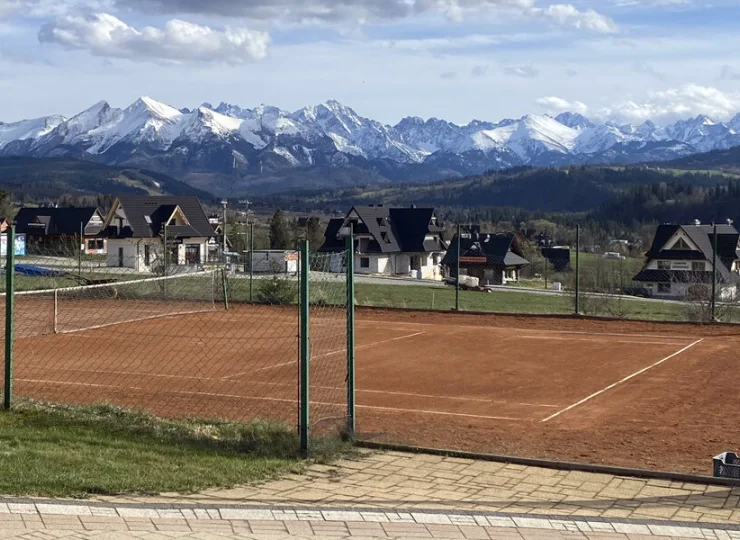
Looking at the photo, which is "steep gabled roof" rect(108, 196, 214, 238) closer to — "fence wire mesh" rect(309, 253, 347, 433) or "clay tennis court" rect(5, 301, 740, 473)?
"fence wire mesh" rect(309, 253, 347, 433)

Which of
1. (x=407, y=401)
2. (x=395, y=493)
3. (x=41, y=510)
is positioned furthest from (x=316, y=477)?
(x=407, y=401)

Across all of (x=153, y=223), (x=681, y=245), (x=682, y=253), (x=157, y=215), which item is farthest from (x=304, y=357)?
(x=157, y=215)

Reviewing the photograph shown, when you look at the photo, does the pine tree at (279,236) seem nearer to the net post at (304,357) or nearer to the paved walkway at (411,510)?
the net post at (304,357)

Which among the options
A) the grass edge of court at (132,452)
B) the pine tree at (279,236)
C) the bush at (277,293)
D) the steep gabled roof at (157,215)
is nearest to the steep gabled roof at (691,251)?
the pine tree at (279,236)

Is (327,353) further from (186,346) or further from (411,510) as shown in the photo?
(411,510)

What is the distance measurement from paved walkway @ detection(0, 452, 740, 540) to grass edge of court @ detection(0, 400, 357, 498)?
1.05 ft

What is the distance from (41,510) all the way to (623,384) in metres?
10.6

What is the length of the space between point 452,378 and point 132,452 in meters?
7.71

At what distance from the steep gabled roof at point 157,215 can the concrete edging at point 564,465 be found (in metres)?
50.8

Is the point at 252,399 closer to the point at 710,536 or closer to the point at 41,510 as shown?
the point at 41,510

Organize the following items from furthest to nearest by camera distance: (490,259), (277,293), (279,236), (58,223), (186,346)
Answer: (58,223) < (490,259) < (279,236) < (277,293) < (186,346)

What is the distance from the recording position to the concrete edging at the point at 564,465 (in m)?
8.59

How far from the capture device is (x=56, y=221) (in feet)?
235

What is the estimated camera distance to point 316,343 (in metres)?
19.6
